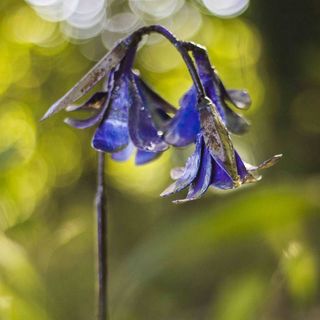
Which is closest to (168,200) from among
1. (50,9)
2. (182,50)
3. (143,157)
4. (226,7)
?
(226,7)

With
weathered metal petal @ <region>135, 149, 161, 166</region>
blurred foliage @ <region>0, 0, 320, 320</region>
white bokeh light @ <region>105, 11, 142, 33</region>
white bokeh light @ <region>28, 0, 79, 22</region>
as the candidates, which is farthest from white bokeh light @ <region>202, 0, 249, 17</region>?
weathered metal petal @ <region>135, 149, 161, 166</region>

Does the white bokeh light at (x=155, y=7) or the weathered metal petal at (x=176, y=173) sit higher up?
the weathered metal petal at (x=176, y=173)

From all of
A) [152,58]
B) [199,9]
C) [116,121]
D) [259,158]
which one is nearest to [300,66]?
[259,158]

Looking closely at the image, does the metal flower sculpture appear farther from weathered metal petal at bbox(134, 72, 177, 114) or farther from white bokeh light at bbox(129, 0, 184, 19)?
white bokeh light at bbox(129, 0, 184, 19)

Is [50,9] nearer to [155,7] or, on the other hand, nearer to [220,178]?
[155,7]

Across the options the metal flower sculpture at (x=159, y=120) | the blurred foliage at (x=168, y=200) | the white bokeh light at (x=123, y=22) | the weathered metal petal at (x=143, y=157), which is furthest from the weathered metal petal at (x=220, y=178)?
the white bokeh light at (x=123, y=22)

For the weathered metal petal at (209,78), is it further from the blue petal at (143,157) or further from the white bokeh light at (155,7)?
the white bokeh light at (155,7)
